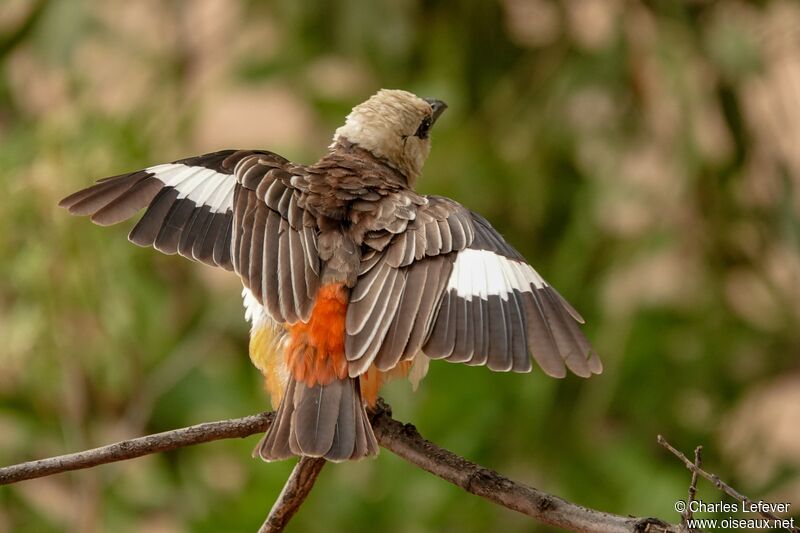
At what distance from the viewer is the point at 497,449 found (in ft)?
15.8

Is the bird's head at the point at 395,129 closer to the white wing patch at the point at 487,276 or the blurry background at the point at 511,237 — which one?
the white wing patch at the point at 487,276

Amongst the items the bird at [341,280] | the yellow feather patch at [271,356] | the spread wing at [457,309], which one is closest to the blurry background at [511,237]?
the bird at [341,280]

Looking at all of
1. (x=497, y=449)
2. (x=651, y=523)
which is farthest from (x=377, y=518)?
(x=651, y=523)

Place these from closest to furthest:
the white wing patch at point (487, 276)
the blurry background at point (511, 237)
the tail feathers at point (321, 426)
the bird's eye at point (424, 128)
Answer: the tail feathers at point (321, 426) → the white wing patch at point (487, 276) → the bird's eye at point (424, 128) → the blurry background at point (511, 237)

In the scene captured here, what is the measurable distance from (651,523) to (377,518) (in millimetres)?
3123

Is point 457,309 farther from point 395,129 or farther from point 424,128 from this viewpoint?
point 424,128

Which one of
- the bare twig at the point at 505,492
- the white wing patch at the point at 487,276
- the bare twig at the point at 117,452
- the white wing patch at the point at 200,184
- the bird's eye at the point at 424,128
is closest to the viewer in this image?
the bare twig at the point at 505,492

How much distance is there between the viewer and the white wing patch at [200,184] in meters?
2.52

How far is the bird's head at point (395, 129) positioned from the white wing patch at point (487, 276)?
80 centimetres

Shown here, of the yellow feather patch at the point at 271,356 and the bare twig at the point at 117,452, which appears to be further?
the yellow feather patch at the point at 271,356

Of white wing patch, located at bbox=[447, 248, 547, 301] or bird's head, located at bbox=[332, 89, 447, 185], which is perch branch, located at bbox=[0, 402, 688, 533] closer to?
white wing patch, located at bbox=[447, 248, 547, 301]

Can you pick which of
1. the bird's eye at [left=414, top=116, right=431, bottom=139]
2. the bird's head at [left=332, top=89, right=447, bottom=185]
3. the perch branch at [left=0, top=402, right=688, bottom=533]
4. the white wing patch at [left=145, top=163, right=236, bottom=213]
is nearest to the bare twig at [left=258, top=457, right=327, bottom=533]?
the perch branch at [left=0, top=402, right=688, bottom=533]

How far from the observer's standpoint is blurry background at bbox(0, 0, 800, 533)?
458cm

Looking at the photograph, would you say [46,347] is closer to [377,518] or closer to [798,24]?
[377,518]
